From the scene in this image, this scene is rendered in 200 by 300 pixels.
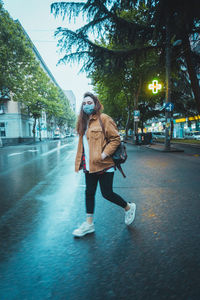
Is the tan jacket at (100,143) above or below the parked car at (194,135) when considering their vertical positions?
above

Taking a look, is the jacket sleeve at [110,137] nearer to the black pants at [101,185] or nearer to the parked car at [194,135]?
the black pants at [101,185]

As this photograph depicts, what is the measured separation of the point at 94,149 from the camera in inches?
111

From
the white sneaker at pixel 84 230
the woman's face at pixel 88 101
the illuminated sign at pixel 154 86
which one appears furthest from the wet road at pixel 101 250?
the illuminated sign at pixel 154 86

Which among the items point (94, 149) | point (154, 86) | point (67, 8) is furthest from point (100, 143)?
point (154, 86)

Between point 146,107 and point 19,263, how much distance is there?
39345 mm

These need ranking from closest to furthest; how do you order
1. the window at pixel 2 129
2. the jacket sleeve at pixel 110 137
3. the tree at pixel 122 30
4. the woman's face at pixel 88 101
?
1. the jacket sleeve at pixel 110 137
2. the woman's face at pixel 88 101
3. the tree at pixel 122 30
4. the window at pixel 2 129

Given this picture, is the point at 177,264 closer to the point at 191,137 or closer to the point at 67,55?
the point at 67,55

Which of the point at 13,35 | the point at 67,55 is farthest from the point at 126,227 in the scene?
the point at 13,35

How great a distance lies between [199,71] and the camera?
1484 centimetres

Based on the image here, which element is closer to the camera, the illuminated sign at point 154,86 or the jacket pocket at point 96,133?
the jacket pocket at point 96,133

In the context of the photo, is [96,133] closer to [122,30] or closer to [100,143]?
[100,143]

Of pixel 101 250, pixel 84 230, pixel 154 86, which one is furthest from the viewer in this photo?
pixel 154 86

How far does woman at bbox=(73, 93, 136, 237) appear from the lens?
2.81 meters

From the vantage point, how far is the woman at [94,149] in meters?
2.81
